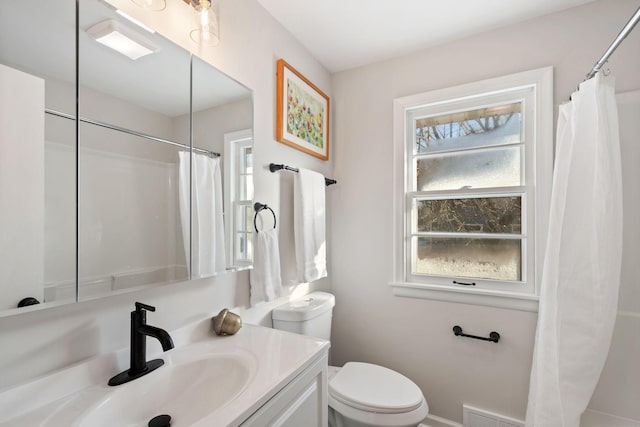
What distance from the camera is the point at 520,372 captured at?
1524mm

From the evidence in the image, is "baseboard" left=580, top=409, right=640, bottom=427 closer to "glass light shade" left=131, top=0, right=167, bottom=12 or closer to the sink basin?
the sink basin

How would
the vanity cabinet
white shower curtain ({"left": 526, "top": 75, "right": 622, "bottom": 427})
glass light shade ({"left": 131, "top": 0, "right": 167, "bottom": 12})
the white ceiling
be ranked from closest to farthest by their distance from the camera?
the vanity cabinet
glass light shade ({"left": 131, "top": 0, "right": 167, "bottom": 12})
white shower curtain ({"left": 526, "top": 75, "right": 622, "bottom": 427})
the white ceiling

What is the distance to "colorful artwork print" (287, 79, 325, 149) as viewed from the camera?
158 centimetres

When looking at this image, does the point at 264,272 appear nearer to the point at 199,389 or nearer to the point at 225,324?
the point at 225,324

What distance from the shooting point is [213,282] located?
3.82ft

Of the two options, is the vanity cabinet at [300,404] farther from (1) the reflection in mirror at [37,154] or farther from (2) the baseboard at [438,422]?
(2) the baseboard at [438,422]

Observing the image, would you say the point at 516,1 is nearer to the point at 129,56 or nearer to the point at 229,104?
the point at 229,104

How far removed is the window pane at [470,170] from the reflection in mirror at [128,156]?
4.61ft

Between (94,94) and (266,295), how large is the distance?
0.93m

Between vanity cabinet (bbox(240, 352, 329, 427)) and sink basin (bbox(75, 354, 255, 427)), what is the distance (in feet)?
0.29

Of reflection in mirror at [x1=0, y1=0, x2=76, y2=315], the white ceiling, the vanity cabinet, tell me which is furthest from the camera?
the white ceiling

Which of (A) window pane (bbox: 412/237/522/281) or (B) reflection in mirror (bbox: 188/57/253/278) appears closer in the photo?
→ (B) reflection in mirror (bbox: 188/57/253/278)

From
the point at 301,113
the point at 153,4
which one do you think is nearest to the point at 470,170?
the point at 301,113

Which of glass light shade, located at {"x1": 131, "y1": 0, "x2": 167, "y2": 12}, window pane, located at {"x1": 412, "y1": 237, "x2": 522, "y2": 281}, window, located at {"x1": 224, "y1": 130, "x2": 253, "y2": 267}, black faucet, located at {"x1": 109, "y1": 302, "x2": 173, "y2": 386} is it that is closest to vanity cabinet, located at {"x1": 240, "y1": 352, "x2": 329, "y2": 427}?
black faucet, located at {"x1": 109, "y1": 302, "x2": 173, "y2": 386}
